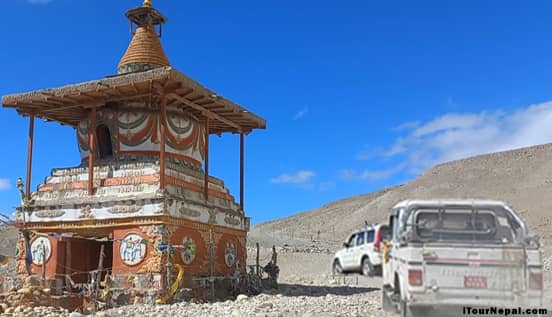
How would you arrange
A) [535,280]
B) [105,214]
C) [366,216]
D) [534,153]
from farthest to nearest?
[534,153] < [366,216] < [105,214] < [535,280]

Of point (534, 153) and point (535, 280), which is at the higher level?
point (534, 153)

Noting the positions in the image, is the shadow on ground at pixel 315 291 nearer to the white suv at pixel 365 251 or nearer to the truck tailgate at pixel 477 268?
the white suv at pixel 365 251

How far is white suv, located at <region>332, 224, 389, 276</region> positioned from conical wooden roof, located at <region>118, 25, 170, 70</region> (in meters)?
20.1

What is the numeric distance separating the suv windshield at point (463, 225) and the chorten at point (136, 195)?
43.9 ft

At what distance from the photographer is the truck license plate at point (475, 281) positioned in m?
8.82

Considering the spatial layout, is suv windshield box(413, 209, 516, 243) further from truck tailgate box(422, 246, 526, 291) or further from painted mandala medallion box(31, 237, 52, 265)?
painted mandala medallion box(31, 237, 52, 265)

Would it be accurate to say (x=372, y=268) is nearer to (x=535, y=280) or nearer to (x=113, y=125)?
(x=535, y=280)

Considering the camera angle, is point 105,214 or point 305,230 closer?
point 105,214

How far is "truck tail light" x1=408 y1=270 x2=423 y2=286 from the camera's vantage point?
347 inches

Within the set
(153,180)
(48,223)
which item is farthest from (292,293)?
(48,223)

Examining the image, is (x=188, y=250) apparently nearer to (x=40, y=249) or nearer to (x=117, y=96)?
(x=40, y=249)

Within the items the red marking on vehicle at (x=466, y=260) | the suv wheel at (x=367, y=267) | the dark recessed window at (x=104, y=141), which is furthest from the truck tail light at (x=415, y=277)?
the dark recessed window at (x=104, y=141)

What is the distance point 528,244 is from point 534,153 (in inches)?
4658

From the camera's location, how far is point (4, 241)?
5472 centimetres
